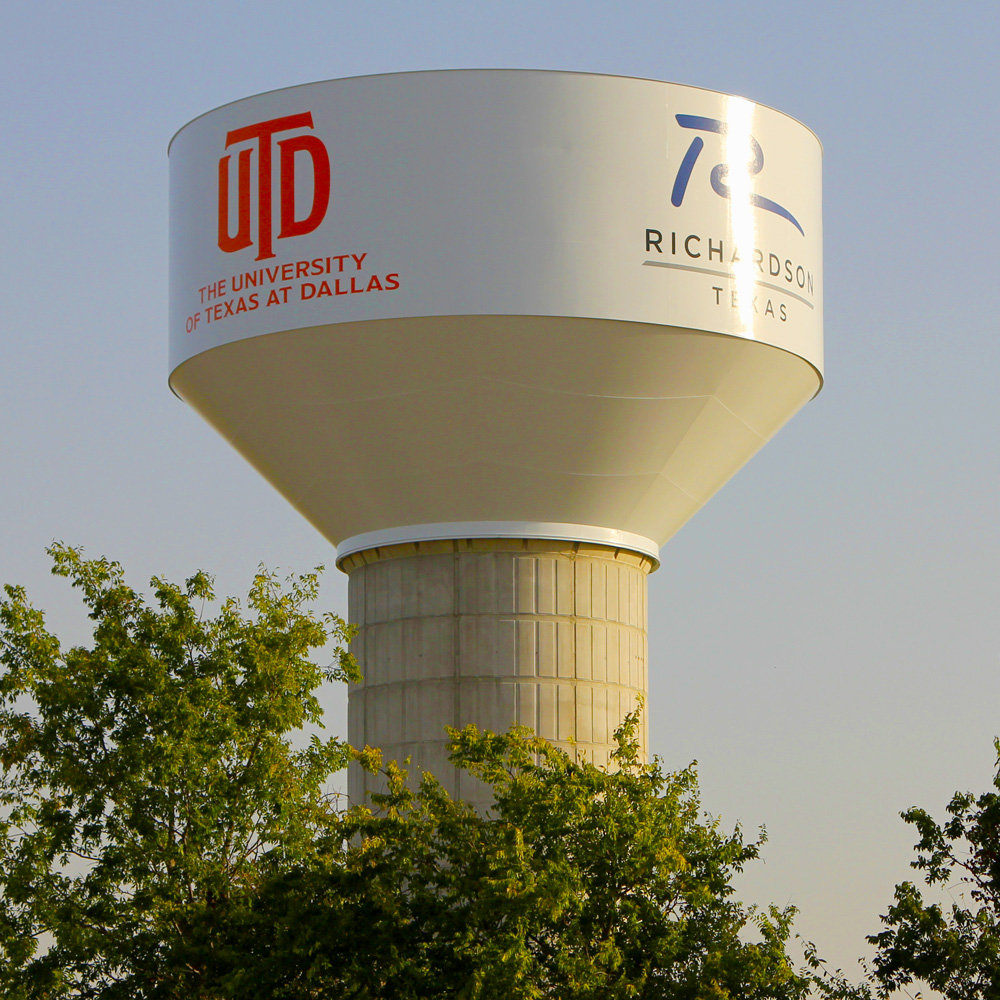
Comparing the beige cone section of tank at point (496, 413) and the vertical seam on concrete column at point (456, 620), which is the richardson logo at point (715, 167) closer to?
the beige cone section of tank at point (496, 413)

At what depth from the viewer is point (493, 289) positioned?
1992 centimetres

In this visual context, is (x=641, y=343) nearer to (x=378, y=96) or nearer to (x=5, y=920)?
(x=378, y=96)

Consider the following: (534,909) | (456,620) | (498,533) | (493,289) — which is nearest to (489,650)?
(456,620)

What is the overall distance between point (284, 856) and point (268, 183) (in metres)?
7.21

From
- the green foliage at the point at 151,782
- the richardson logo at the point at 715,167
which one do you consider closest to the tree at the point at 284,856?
the green foliage at the point at 151,782

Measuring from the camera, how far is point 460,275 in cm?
1995

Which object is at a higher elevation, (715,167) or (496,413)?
(715,167)

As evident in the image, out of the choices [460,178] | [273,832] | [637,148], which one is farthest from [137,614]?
[637,148]

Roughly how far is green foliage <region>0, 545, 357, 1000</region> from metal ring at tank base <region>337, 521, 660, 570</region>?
2985 millimetres

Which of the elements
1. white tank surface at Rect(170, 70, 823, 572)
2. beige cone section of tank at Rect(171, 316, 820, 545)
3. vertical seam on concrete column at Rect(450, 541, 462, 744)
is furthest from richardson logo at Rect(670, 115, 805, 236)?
vertical seam on concrete column at Rect(450, 541, 462, 744)

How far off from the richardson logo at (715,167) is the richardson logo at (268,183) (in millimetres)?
3720

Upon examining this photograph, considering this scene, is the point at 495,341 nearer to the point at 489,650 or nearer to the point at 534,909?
the point at 489,650

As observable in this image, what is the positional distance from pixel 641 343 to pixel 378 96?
3.78m

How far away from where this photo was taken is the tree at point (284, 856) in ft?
55.9
